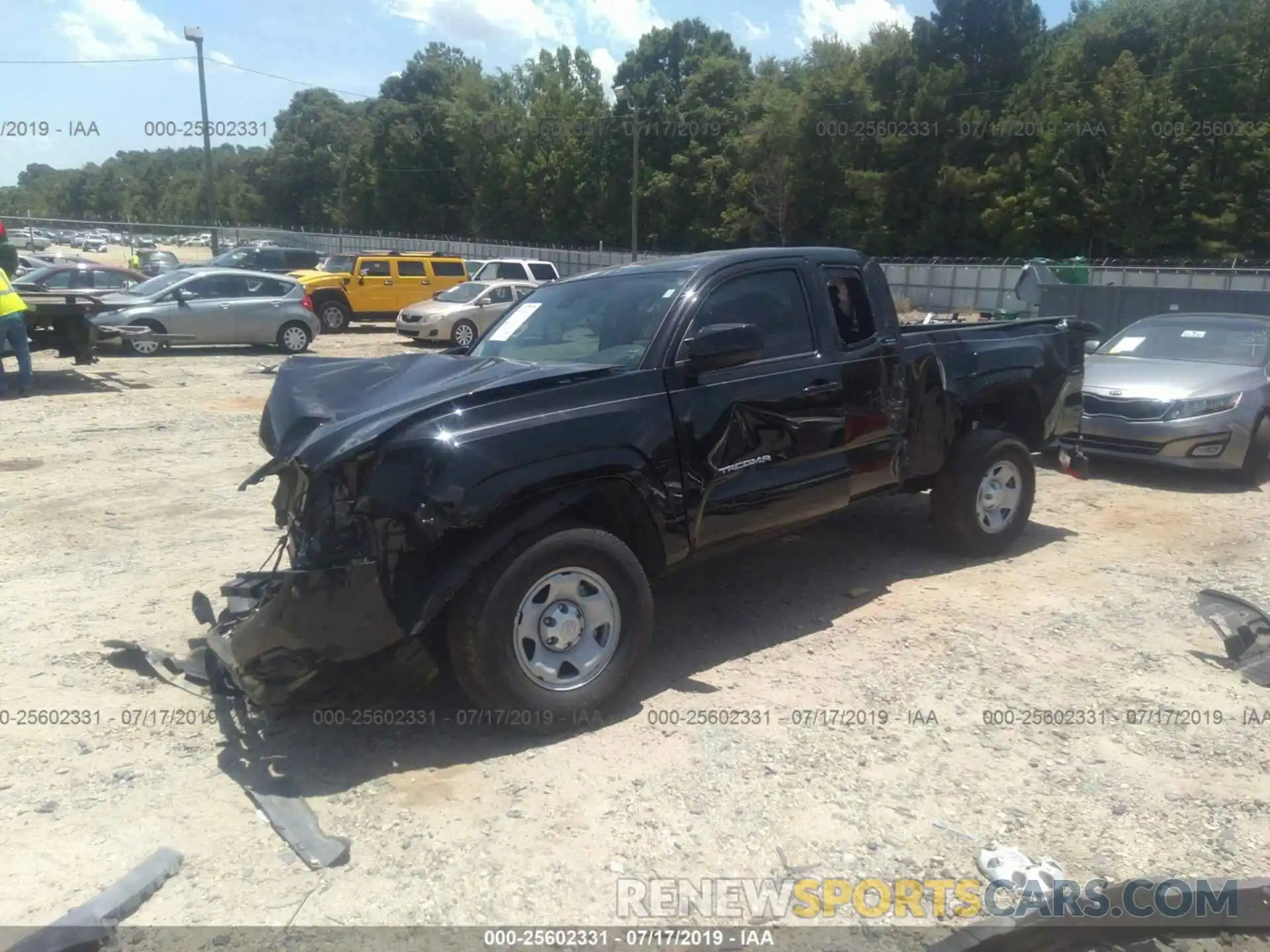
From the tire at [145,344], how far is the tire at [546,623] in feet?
51.8

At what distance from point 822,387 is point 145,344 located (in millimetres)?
15643

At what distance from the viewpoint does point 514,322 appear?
568 cm

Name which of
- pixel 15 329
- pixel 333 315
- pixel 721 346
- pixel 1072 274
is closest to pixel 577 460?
pixel 721 346

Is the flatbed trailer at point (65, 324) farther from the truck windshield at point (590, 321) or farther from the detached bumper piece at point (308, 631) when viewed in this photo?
the detached bumper piece at point (308, 631)

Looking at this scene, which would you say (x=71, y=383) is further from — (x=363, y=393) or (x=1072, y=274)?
(x=1072, y=274)

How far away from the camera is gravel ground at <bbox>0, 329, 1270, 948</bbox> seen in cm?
336

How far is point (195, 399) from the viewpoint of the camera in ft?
43.4

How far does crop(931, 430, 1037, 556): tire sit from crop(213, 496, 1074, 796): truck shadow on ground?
173 mm

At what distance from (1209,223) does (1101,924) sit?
45.5 meters


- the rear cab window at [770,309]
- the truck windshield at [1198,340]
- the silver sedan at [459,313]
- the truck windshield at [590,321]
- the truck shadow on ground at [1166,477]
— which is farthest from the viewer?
the silver sedan at [459,313]

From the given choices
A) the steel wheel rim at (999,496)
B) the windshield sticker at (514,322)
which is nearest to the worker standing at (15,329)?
the windshield sticker at (514,322)

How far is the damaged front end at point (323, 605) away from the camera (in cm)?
369

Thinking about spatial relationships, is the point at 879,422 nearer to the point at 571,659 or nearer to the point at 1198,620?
the point at 1198,620

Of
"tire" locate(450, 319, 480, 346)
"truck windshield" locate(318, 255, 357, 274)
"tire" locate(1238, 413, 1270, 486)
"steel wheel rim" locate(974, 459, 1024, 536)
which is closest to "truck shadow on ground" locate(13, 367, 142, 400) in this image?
"tire" locate(450, 319, 480, 346)
